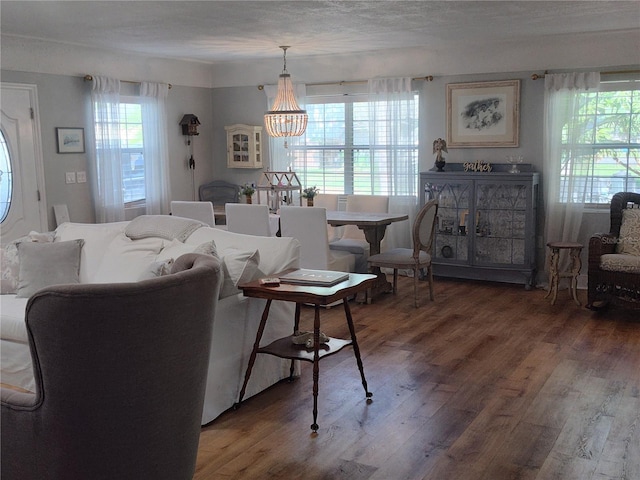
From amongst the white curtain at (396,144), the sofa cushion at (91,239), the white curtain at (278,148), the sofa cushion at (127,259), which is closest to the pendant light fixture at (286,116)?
the white curtain at (396,144)

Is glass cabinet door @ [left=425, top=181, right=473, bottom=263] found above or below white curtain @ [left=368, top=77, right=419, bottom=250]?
below

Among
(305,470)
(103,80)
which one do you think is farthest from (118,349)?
(103,80)

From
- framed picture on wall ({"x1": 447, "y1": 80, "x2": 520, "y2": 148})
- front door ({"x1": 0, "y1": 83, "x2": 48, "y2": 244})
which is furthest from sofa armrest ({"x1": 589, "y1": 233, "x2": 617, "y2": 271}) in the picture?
front door ({"x1": 0, "y1": 83, "x2": 48, "y2": 244})

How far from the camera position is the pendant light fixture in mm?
6590

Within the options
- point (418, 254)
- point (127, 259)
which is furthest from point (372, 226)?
point (127, 259)

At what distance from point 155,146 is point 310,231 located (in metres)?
2.69

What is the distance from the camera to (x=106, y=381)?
217cm

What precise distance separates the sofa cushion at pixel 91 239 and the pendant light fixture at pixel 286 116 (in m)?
2.33

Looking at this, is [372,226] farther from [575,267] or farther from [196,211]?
[575,267]

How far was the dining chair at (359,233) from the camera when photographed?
6.56 m

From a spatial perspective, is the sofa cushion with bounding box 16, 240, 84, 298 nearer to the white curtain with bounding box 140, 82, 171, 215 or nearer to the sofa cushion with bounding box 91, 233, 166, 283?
the sofa cushion with bounding box 91, 233, 166, 283

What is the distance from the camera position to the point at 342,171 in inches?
311

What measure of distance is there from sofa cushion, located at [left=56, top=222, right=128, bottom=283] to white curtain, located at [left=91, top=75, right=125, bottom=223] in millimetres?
2140

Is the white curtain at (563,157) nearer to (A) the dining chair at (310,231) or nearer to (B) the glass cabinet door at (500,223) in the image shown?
(B) the glass cabinet door at (500,223)
